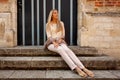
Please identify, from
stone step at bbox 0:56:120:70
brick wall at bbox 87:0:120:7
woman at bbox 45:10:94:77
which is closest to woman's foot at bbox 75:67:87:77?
woman at bbox 45:10:94:77

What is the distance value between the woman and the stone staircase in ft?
0.56

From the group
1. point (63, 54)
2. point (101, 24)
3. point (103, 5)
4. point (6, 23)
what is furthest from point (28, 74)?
point (103, 5)

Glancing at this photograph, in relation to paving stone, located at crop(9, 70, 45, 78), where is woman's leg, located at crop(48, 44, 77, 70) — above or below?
above

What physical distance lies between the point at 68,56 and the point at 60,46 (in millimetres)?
371

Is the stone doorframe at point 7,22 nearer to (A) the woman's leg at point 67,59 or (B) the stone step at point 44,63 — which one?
(B) the stone step at point 44,63

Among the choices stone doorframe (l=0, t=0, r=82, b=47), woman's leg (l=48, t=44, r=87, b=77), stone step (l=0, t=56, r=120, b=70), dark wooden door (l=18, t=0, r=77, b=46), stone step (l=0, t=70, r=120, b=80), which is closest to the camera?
stone step (l=0, t=70, r=120, b=80)

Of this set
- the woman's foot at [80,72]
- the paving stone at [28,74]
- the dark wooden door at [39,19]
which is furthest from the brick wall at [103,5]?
the paving stone at [28,74]

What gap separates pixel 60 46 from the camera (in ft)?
20.1

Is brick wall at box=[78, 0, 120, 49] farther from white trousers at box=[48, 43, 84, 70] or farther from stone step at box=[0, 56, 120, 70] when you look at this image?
white trousers at box=[48, 43, 84, 70]

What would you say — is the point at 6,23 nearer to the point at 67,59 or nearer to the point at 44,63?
the point at 44,63

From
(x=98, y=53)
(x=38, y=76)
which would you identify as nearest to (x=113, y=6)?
(x=98, y=53)

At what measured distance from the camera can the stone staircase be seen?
543cm

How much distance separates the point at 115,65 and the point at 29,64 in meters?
2.03

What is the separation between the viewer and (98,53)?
6.86 meters
